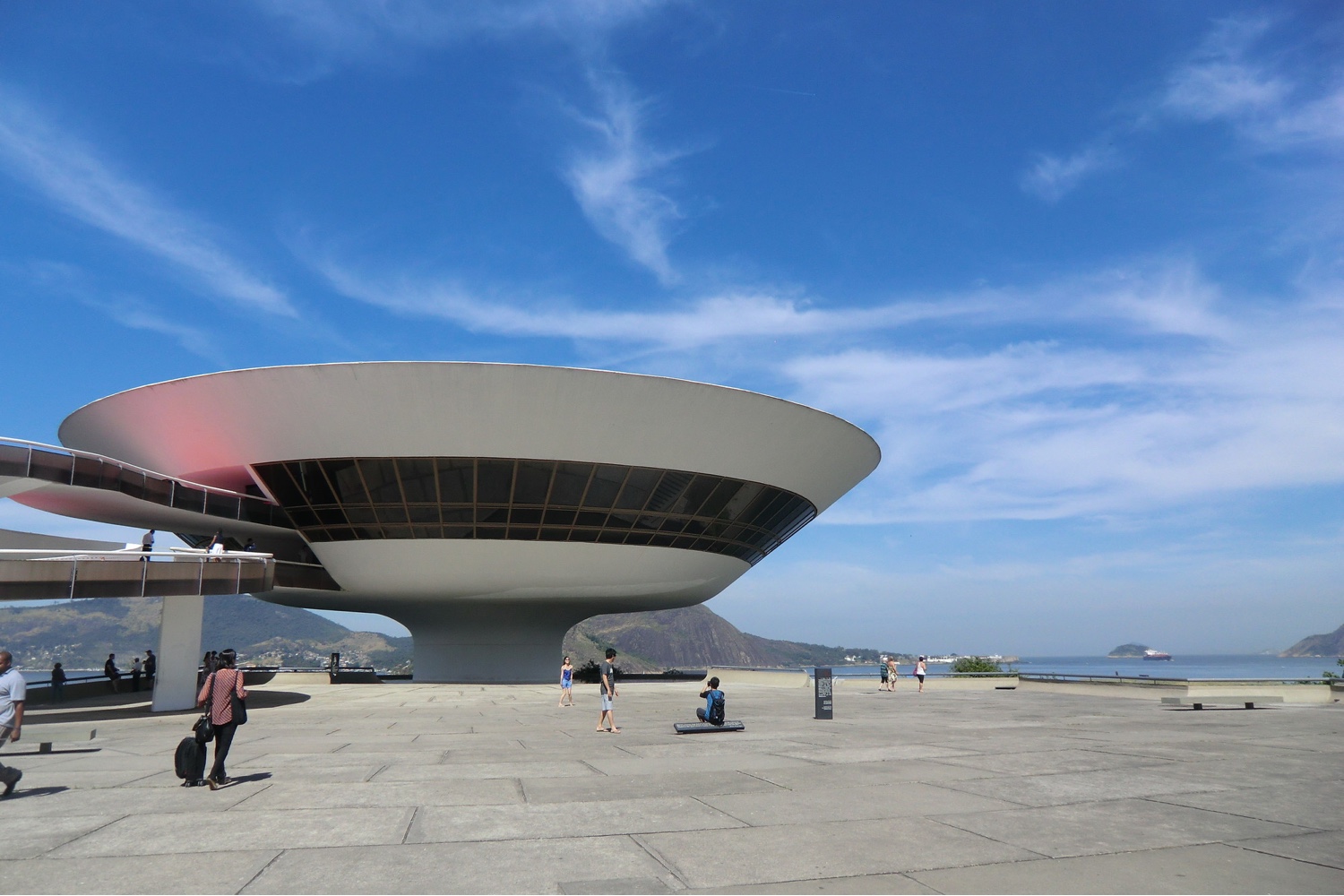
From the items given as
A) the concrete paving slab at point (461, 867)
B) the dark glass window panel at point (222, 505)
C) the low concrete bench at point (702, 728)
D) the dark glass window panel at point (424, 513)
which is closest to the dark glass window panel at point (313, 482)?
the dark glass window panel at point (424, 513)

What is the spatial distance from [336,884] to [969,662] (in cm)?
4923

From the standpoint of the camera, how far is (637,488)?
107 feet

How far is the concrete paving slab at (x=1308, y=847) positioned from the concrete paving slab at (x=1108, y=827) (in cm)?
16

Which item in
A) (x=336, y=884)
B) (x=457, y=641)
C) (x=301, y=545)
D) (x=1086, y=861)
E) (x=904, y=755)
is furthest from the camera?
(x=457, y=641)

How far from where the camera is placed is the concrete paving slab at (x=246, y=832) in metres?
7.02

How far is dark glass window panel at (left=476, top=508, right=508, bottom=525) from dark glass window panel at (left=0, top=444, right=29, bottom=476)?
13.5 metres

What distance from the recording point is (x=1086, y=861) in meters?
6.51

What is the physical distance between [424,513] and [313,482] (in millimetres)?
4088

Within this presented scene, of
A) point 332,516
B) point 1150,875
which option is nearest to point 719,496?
point 332,516

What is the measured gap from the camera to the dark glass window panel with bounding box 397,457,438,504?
99.5ft

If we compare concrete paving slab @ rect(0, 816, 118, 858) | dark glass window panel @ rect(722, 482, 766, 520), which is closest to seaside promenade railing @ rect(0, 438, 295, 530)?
dark glass window panel @ rect(722, 482, 766, 520)

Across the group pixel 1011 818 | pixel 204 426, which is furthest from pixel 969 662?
pixel 1011 818

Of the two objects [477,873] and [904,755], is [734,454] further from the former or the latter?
[477,873]

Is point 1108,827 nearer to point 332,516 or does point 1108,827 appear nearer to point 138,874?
point 138,874
